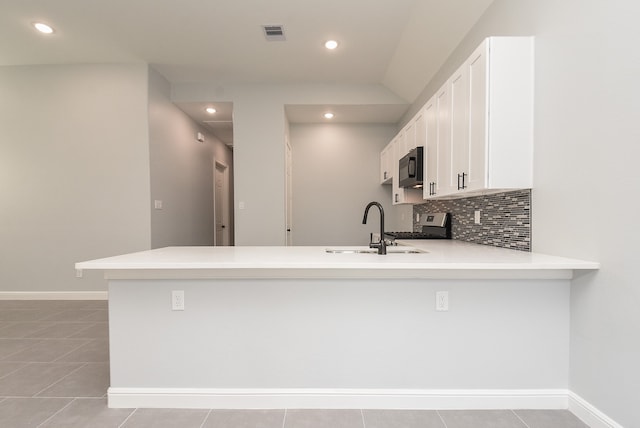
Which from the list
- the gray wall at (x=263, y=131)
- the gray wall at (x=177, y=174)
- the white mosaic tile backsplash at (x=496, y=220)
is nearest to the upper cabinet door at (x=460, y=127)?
the white mosaic tile backsplash at (x=496, y=220)

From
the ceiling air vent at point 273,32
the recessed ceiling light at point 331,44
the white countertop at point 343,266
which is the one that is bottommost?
the white countertop at point 343,266

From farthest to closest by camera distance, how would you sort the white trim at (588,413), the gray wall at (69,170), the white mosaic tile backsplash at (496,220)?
the gray wall at (69,170) < the white mosaic tile backsplash at (496,220) < the white trim at (588,413)

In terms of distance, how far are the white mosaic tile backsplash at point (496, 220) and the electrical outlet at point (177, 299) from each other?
2134mm

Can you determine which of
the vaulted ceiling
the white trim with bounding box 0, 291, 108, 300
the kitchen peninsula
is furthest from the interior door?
the kitchen peninsula

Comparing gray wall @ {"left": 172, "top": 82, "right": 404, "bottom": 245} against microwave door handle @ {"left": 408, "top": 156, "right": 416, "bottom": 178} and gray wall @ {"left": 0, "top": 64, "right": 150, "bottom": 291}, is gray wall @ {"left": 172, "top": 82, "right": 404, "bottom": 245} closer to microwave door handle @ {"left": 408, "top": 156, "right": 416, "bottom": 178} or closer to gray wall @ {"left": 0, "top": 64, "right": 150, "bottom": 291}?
gray wall @ {"left": 0, "top": 64, "right": 150, "bottom": 291}

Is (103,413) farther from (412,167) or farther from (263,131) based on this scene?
(263,131)

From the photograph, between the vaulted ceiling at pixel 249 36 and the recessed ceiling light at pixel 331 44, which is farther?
the recessed ceiling light at pixel 331 44

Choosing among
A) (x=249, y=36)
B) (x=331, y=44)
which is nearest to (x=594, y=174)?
(x=331, y=44)

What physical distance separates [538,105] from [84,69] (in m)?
4.81

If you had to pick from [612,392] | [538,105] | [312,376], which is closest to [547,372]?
[612,392]

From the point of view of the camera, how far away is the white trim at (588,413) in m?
1.57

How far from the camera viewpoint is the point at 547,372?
5.98ft

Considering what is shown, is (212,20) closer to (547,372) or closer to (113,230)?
(113,230)

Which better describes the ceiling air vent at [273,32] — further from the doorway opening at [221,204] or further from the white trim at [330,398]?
the doorway opening at [221,204]
